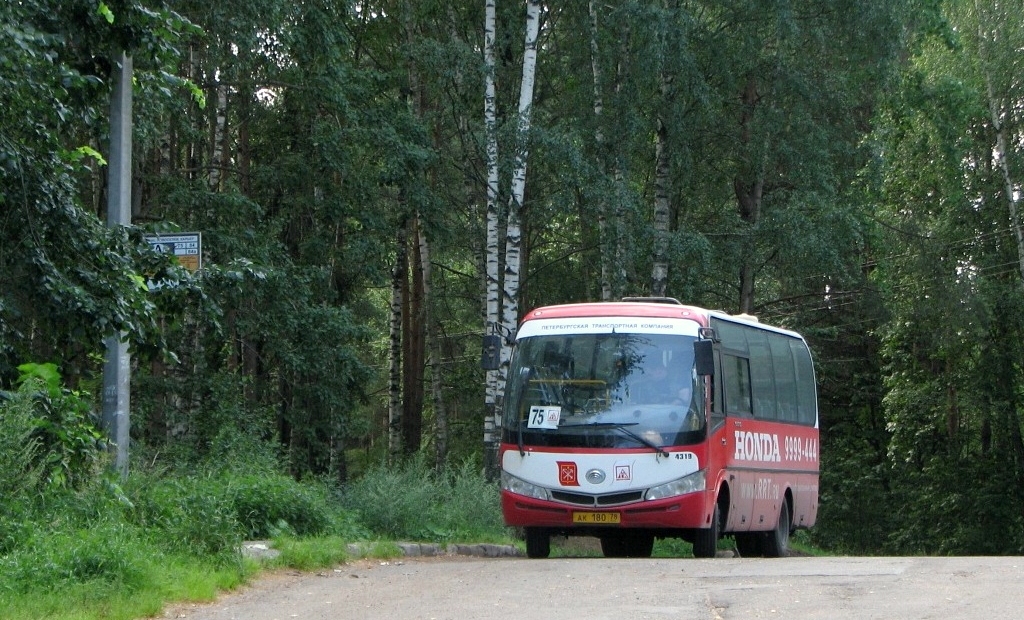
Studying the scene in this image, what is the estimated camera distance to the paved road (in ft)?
29.2

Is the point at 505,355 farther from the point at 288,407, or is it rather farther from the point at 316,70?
the point at 316,70

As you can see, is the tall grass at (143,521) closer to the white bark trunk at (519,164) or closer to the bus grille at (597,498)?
the bus grille at (597,498)

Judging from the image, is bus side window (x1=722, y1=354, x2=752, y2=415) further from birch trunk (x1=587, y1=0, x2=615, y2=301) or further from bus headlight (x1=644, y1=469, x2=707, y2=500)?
birch trunk (x1=587, y1=0, x2=615, y2=301)

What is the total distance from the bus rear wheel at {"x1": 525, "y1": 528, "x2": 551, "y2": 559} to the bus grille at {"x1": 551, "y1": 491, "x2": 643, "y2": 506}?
768 millimetres

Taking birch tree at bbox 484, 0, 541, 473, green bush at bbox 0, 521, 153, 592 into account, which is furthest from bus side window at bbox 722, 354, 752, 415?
green bush at bbox 0, 521, 153, 592

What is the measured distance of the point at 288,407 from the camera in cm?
2634

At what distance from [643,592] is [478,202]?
21.4 metres

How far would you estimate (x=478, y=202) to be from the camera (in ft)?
102

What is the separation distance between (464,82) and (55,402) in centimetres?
1495

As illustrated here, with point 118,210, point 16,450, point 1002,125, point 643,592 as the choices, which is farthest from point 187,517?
point 1002,125

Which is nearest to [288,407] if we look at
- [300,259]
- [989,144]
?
[300,259]

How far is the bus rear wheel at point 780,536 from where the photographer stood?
18812mm

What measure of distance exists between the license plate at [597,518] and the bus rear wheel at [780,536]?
4.47m

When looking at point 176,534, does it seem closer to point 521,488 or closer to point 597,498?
point 521,488
